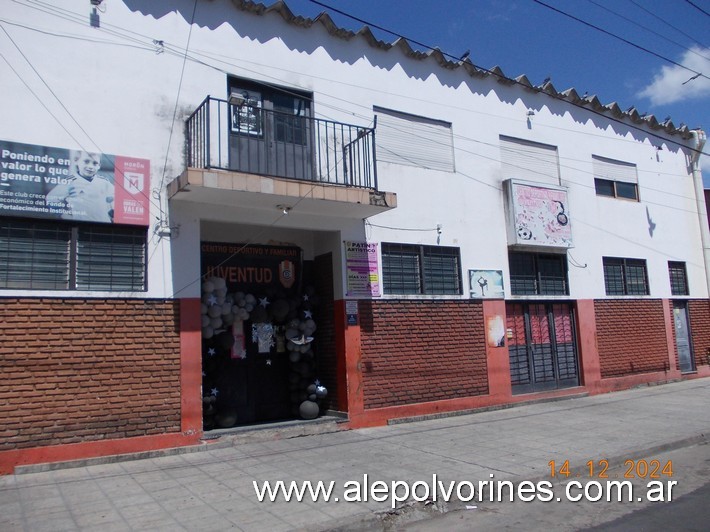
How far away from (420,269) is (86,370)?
6.24m

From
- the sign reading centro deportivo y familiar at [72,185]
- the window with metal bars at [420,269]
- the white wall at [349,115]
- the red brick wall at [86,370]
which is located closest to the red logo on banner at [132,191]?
the sign reading centro deportivo y familiar at [72,185]

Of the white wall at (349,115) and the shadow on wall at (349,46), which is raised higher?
the shadow on wall at (349,46)

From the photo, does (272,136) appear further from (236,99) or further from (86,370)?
(86,370)

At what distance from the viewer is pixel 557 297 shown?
13.8m

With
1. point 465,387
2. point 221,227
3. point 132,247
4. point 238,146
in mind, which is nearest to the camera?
point 132,247

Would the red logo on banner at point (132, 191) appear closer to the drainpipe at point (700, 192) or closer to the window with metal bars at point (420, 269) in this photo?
the window with metal bars at point (420, 269)

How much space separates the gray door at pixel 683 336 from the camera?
16531mm

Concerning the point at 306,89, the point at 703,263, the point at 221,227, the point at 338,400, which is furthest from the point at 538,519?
the point at 703,263

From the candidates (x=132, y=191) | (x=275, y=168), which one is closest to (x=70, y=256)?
(x=132, y=191)

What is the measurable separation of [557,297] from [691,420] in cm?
403

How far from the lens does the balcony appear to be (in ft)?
28.7

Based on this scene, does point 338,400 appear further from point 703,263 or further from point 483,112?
point 703,263

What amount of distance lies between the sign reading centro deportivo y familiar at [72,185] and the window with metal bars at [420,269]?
15.1 feet

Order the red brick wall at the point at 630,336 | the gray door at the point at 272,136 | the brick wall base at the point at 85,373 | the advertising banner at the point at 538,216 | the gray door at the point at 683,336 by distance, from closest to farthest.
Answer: the brick wall base at the point at 85,373
the gray door at the point at 272,136
the advertising banner at the point at 538,216
the red brick wall at the point at 630,336
the gray door at the point at 683,336
